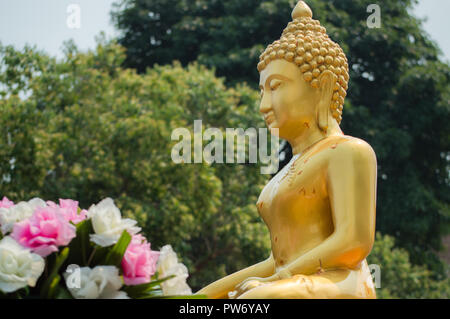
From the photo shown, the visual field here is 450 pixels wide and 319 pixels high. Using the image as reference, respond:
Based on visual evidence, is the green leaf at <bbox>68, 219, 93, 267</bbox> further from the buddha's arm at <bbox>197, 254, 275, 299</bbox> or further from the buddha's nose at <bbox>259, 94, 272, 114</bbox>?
the buddha's nose at <bbox>259, 94, 272, 114</bbox>

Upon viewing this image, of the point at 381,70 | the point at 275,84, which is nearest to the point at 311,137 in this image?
the point at 275,84

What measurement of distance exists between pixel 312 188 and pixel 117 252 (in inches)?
63.5

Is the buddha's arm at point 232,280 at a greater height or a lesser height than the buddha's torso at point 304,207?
lesser

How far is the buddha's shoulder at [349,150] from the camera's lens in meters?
3.92

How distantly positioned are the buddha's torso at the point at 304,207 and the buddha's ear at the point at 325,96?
19 centimetres

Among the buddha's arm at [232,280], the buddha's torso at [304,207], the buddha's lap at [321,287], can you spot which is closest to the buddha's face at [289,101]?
the buddha's torso at [304,207]

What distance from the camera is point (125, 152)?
1208cm

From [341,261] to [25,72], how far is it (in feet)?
32.9

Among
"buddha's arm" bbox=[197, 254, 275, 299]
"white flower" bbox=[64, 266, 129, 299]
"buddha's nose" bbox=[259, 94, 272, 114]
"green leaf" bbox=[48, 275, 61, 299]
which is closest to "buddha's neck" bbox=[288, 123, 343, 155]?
"buddha's nose" bbox=[259, 94, 272, 114]

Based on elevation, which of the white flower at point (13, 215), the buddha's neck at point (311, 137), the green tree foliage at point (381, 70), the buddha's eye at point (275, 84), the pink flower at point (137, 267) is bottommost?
the pink flower at point (137, 267)

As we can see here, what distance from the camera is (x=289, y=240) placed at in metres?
4.06

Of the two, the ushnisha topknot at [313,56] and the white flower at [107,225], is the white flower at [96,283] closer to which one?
the white flower at [107,225]

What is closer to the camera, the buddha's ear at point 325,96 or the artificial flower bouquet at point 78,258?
the artificial flower bouquet at point 78,258

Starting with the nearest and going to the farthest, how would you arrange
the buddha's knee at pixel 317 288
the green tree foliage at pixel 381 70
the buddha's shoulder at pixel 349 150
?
1. the buddha's knee at pixel 317 288
2. the buddha's shoulder at pixel 349 150
3. the green tree foliage at pixel 381 70
